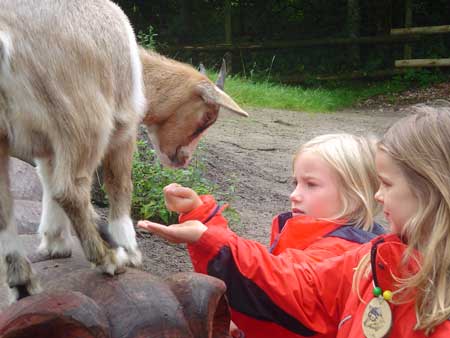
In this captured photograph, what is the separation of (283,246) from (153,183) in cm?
250

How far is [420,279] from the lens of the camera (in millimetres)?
2113

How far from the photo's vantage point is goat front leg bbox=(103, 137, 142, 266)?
3227mm

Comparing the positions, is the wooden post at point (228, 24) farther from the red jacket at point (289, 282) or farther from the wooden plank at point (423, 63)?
the red jacket at point (289, 282)

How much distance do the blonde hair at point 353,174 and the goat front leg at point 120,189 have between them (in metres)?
0.86

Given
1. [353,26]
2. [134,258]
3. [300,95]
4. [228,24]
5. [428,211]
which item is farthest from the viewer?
[353,26]

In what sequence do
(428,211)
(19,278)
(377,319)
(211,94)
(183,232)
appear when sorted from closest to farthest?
(428,211) < (377,319) < (183,232) < (19,278) < (211,94)

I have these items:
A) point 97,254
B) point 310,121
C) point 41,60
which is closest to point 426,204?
point 97,254

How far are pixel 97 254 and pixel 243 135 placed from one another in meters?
6.43

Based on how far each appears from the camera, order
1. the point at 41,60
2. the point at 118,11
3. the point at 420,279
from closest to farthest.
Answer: the point at 420,279, the point at 41,60, the point at 118,11

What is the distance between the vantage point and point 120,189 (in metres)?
3.26

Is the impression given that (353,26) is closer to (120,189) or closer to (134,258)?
(120,189)

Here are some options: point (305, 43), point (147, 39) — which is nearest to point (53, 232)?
point (147, 39)

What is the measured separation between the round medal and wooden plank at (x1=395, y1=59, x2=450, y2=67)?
49.4ft

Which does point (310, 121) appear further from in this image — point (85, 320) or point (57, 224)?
point (85, 320)
